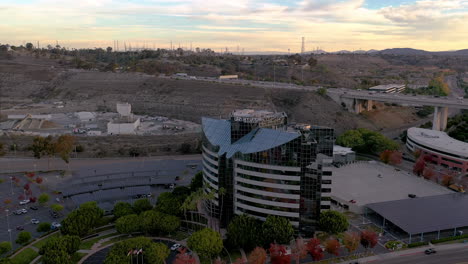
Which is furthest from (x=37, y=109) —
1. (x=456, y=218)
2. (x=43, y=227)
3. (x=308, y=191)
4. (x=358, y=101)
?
(x=456, y=218)

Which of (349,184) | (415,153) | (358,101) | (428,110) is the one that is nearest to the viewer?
(349,184)

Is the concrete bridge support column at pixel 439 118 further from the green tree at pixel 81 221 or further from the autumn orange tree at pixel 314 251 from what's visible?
the green tree at pixel 81 221

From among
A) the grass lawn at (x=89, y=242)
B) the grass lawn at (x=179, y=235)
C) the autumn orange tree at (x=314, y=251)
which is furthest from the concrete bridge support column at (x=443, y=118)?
the grass lawn at (x=89, y=242)

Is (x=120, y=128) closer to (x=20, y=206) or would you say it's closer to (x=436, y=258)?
(x=20, y=206)

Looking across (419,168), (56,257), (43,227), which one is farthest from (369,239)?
(43,227)

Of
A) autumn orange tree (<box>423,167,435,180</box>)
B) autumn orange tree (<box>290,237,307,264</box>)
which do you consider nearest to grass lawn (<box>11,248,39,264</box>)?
autumn orange tree (<box>290,237,307,264</box>)

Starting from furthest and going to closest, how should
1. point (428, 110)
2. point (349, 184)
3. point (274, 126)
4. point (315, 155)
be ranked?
point (428, 110) → point (349, 184) → point (274, 126) → point (315, 155)

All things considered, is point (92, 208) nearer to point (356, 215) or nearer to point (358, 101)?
point (356, 215)
